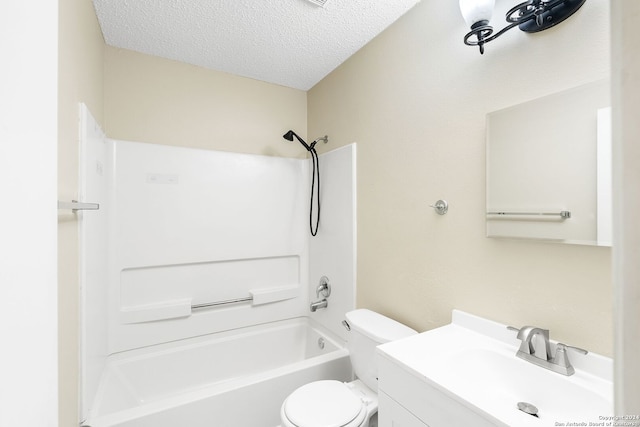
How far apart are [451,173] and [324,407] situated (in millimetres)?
1200

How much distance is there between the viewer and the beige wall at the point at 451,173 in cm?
93

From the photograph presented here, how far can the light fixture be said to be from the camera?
93 cm

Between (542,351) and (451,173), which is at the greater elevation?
(451,173)

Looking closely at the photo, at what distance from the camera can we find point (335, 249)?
211 centimetres

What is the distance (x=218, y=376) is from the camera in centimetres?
206

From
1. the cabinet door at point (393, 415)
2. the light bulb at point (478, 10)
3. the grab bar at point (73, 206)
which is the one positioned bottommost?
the cabinet door at point (393, 415)

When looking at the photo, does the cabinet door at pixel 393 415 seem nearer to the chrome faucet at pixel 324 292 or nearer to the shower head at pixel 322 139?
the chrome faucet at pixel 324 292

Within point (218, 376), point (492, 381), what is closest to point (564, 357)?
point (492, 381)

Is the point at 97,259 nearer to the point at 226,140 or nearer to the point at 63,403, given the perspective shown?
the point at 63,403

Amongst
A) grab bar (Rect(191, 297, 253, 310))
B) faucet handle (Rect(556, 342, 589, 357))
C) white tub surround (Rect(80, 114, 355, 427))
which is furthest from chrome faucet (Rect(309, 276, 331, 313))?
faucet handle (Rect(556, 342, 589, 357))

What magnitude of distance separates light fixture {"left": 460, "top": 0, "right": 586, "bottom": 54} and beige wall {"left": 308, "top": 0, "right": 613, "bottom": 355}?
0.03m

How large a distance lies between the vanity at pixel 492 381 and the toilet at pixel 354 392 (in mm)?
276

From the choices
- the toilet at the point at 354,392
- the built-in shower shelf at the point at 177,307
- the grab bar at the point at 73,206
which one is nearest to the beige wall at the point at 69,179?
the grab bar at the point at 73,206

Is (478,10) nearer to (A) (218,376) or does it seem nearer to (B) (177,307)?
(B) (177,307)
